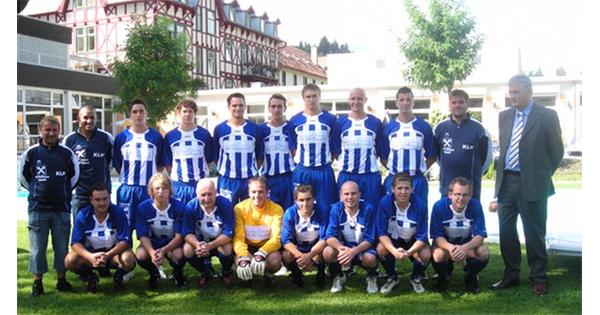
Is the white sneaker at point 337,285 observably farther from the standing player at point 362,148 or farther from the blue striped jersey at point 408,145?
the blue striped jersey at point 408,145

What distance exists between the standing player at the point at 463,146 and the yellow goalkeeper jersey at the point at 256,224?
147 centimetres

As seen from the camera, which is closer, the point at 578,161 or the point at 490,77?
the point at 578,161

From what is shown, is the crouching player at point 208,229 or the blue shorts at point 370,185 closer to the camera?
the crouching player at point 208,229

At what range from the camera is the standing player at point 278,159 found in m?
5.10

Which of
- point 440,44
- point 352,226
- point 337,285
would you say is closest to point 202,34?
point 440,44

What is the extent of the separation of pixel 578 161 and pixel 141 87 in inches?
448

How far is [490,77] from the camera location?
19281mm

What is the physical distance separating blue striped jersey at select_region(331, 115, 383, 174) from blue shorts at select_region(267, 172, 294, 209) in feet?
1.71

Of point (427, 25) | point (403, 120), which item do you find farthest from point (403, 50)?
point (403, 120)

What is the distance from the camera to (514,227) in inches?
174

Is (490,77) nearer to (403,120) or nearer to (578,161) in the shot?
(578,161)

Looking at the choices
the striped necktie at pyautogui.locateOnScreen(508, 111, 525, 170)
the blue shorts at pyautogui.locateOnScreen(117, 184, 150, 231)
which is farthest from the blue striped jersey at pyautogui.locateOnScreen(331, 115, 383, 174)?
the blue shorts at pyautogui.locateOnScreen(117, 184, 150, 231)

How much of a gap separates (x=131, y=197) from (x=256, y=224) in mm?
1213

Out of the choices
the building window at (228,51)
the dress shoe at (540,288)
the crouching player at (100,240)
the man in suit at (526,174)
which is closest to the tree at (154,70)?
the building window at (228,51)
